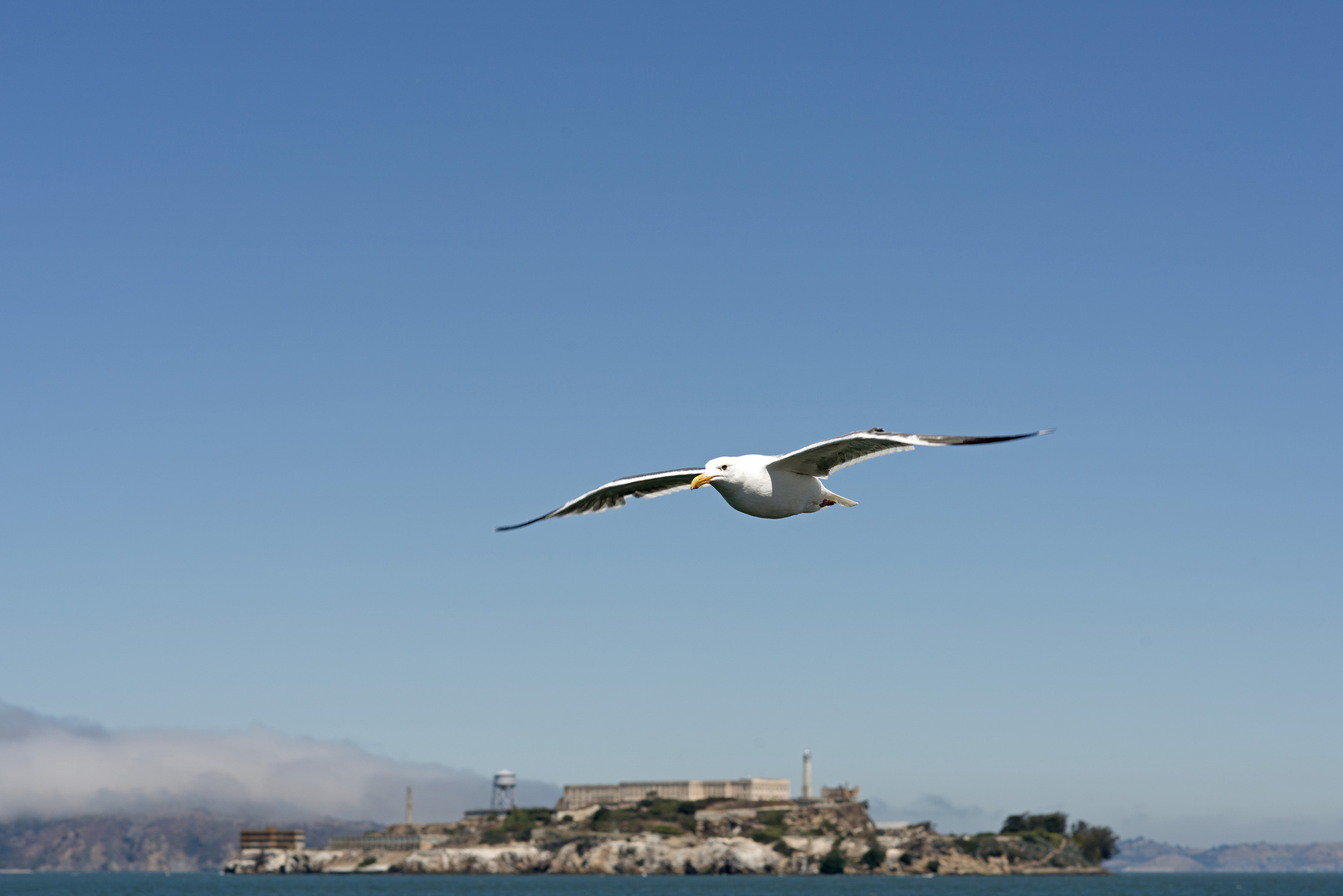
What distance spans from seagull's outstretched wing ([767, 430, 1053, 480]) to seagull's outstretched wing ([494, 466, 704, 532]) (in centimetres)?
224

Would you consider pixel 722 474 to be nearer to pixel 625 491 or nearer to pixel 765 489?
pixel 765 489

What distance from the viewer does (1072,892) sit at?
6132 inches

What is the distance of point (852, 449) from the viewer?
1942 centimetres

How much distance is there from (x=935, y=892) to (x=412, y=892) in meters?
61.7

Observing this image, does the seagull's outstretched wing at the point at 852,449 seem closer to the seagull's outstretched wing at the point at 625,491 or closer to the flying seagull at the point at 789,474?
the flying seagull at the point at 789,474

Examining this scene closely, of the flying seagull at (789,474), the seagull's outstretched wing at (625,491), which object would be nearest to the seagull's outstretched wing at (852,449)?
the flying seagull at (789,474)

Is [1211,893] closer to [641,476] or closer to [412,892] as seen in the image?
[412,892]

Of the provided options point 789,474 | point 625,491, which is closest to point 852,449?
point 789,474

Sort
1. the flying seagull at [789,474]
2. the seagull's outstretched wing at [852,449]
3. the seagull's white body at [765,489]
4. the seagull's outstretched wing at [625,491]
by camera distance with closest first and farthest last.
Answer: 1. the seagull's outstretched wing at [852,449]
2. the flying seagull at [789,474]
3. the seagull's white body at [765,489]
4. the seagull's outstretched wing at [625,491]

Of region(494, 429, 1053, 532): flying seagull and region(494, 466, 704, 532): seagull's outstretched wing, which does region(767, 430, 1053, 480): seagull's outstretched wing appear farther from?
region(494, 466, 704, 532): seagull's outstretched wing

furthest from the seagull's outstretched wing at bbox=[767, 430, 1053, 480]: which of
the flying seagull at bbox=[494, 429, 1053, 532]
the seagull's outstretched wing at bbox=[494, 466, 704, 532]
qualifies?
the seagull's outstretched wing at bbox=[494, 466, 704, 532]

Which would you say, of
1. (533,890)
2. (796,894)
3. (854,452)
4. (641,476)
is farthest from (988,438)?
(533,890)

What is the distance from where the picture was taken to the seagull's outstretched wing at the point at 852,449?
1746cm

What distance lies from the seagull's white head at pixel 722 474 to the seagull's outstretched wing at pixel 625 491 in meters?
0.88
